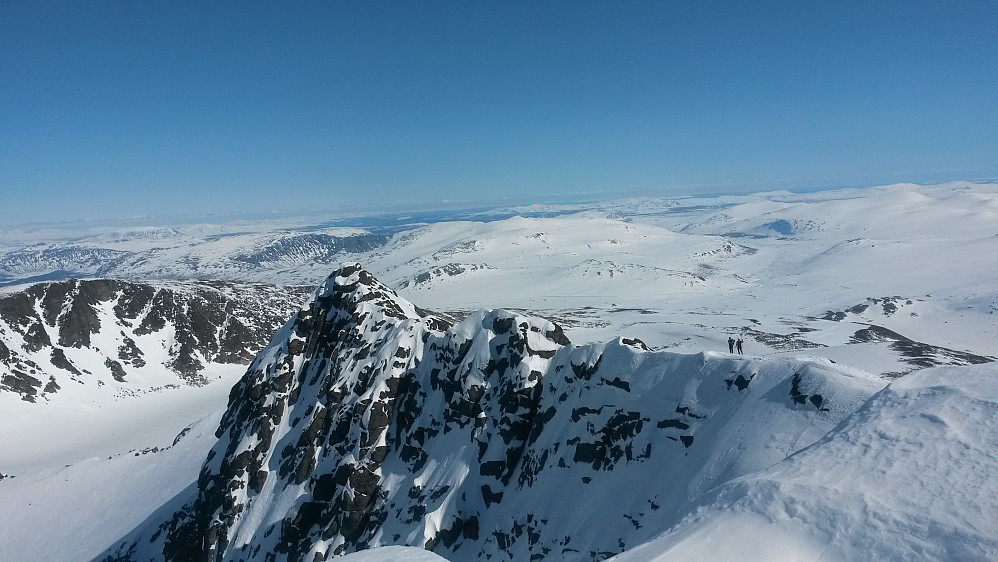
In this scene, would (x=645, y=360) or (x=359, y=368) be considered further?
(x=359, y=368)

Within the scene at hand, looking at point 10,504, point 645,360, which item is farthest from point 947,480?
point 10,504

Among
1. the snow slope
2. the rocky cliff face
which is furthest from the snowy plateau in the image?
the rocky cliff face

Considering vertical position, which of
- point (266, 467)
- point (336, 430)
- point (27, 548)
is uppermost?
point (336, 430)

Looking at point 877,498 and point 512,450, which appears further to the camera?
point 512,450

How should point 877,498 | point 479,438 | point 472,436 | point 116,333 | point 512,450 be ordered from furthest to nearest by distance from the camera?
point 116,333, point 472,436, point 479,438, point 512,450, point 877,498

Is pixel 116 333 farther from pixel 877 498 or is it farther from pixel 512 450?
pixel 877 498

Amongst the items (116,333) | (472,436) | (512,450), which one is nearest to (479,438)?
(472,436)

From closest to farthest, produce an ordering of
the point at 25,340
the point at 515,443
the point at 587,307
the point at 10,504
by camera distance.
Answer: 1. the point at 515,443
2. the point at 10,504
3. the point at 25,340
4. the point at 587,307

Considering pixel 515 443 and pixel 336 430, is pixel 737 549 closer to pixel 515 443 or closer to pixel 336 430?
pixel 515 443
